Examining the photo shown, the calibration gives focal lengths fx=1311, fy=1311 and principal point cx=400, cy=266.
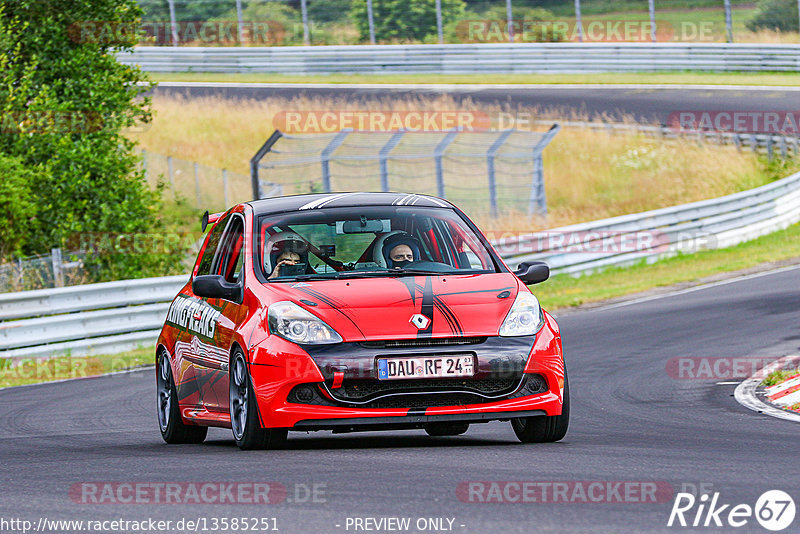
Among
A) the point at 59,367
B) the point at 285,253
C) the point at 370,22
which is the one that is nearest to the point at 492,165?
the point at 59,367

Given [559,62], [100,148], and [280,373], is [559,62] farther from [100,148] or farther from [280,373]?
[280,373]

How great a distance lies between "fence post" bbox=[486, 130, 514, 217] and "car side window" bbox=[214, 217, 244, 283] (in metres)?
16.1

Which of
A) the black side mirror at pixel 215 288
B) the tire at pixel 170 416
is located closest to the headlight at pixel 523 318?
the black side mirror at pixel 215 288

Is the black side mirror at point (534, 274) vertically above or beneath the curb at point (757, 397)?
above

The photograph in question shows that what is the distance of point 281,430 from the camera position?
7574 millimetres

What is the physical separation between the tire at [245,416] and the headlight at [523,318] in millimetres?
1416

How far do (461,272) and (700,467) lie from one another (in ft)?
7.23

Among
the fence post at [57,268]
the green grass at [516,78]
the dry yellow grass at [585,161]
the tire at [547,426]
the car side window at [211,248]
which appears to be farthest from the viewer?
the green grass at [516,78]

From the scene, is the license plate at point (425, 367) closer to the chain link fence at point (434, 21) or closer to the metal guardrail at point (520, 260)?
the metal guardrail at point (520, 260)

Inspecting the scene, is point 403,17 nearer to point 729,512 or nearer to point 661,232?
point 661,232

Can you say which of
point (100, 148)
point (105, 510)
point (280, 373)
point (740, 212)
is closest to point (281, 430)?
point (280, 373)

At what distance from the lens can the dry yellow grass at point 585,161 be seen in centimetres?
3033

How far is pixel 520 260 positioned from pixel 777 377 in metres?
10.5

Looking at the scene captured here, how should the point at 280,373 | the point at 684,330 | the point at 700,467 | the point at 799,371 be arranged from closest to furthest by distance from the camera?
the point at 700,467 → the point at 280,373 → the point at 799,371 → the point at 684,330
